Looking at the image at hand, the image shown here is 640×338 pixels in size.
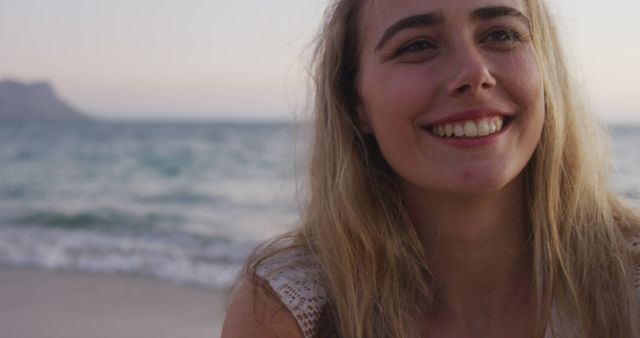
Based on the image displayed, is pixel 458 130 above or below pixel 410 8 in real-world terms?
below

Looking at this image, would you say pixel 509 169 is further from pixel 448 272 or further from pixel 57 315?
pixel 57 315

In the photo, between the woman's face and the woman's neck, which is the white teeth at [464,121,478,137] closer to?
the woman's face

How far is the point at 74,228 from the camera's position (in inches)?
454

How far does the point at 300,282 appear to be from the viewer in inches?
98.0

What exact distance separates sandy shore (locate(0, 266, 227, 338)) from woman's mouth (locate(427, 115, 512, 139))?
3735 mm

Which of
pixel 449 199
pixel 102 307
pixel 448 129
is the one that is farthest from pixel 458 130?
pixel 102 307

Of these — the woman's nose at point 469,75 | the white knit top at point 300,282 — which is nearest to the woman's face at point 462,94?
the woman's nose at point 469,75

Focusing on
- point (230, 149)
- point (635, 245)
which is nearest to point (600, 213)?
point (635, 245)

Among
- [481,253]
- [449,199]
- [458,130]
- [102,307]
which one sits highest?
[458,130]

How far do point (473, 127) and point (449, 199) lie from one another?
33 centimetres

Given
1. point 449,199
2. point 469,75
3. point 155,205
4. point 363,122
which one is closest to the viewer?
point 469,75

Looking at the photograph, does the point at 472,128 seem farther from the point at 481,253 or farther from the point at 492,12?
the point at 481,253

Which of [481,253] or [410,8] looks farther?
[481,253]

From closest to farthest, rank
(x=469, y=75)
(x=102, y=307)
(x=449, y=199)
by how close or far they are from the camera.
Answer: (x=469, y=75) → (x=449, y=199) → (x=102, y=307)
